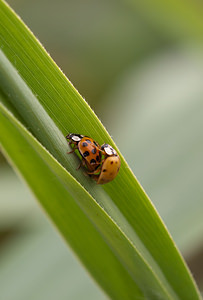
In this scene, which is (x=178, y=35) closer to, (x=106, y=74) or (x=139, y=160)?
(x=106, y=74)

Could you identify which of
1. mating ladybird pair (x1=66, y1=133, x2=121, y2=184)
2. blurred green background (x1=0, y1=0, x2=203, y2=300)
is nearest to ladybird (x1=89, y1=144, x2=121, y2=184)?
mating ladybird pair (x1=66, y1=133, x2=121, y2=184)

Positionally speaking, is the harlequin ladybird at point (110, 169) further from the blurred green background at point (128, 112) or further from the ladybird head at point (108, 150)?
the blurred green background at point (128, 112)

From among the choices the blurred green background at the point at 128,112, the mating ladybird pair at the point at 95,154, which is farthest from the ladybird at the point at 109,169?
the blurred green background at the point at 128,112

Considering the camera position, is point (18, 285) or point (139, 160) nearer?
point (18, 285)

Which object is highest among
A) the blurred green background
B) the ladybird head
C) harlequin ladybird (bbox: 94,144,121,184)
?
the ladybird head

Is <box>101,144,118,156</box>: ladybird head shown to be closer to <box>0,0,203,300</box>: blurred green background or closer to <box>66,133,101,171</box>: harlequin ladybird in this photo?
<box>66,133,101,171</box>: harlequin ladybird

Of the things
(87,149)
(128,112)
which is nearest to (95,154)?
(87,149)

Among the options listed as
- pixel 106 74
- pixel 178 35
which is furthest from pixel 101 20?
pixel 178 35
